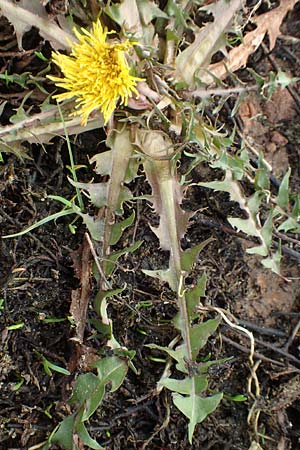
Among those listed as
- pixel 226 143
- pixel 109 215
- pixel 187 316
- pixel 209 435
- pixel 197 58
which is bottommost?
pixel 209 435

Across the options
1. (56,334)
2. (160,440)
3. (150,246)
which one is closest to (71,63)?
(150,246)

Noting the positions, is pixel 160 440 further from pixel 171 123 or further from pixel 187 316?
pixel 171 123

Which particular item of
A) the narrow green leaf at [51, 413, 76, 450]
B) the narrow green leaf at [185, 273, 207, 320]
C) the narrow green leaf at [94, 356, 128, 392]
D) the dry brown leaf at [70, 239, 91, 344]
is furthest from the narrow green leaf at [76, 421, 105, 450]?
the narrow green leaf at [185, 273, 207, 320]

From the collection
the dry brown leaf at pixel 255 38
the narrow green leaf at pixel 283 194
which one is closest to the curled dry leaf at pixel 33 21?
the dry brown leaf at pixel 255 38

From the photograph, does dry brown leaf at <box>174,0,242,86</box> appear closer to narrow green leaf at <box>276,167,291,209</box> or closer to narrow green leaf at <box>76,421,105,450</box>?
narrow green leaf at <box>276,167,291,209</box>

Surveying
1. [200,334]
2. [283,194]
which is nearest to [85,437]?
[200,334]

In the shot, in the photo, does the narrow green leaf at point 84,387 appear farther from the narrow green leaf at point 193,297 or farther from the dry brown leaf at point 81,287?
the narrow green leaf at point 193,297
